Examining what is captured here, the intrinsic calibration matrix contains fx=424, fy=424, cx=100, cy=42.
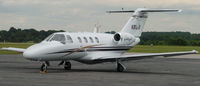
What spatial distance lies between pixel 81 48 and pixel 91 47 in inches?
34.4

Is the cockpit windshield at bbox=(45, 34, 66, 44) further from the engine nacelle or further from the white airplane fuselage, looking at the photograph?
the engine nacelle

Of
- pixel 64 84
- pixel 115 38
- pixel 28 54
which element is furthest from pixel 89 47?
pixel 64 84

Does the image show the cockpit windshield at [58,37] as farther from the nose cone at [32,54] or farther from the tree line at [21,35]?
the tree line at [21,35]

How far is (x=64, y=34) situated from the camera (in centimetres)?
2278

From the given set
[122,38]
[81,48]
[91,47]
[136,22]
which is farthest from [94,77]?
[136,22]

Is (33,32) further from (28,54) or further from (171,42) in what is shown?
(28,54)

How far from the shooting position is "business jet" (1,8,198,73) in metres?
21.2

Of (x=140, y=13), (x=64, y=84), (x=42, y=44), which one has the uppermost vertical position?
(x=140, y=13)

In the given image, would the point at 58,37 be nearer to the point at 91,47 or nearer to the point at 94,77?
the point at 91,47

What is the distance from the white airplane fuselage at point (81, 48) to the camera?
20.8 m

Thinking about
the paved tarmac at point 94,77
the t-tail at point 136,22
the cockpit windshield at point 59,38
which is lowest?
the paved tarmac at point 94,77

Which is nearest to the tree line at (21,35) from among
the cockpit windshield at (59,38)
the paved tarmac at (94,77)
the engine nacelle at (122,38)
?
the engine nacelle at (122,38)

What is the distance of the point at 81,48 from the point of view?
76.7ft

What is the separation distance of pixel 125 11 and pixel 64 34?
728 cm
